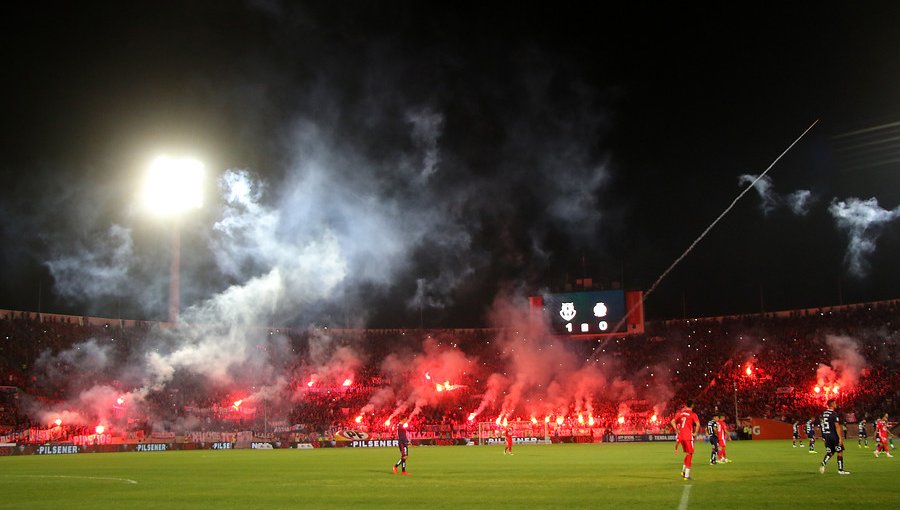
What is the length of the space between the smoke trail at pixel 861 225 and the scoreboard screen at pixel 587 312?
1761 cm

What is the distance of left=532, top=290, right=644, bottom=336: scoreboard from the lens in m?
66.6

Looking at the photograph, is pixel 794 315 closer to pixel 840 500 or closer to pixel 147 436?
pixel 147 436

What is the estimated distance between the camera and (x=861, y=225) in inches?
2499

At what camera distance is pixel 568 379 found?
74.5 m

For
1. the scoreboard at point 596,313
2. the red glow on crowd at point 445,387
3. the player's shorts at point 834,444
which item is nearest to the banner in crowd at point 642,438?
the scoreboard at point 596,313

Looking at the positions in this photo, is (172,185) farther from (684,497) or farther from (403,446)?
(684,497)

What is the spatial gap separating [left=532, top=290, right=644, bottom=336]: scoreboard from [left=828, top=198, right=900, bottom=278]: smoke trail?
16471 millimetres

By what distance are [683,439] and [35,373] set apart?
53527mm

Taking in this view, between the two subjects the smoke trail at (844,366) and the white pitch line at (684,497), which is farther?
the smoke trail at (844,366)

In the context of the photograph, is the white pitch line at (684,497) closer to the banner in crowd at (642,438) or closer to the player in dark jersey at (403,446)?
the player in dark jersey at (403,446)

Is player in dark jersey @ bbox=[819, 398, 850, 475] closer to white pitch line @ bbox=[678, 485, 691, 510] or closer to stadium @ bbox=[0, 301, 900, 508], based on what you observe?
white pitch line @ bbox=[678, 485, 691, 510]

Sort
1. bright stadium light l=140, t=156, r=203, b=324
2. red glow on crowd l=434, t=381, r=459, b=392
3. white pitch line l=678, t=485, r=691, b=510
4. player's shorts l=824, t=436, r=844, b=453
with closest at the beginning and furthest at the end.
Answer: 1. white pitch line l=678, t=485, r=691, b=510
2. player's shorts l=824, t=436, r=844, b=453
3. bright stadium light l=140, t=156, r=203, b=324
4. red glow on crowd l=434, t=381, r=459, b=392

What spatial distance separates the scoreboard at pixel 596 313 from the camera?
66625 millimetres

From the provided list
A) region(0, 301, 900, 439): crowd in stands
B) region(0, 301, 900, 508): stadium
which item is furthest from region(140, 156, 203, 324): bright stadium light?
region(0, 301, 900, 439): crowd in stands
